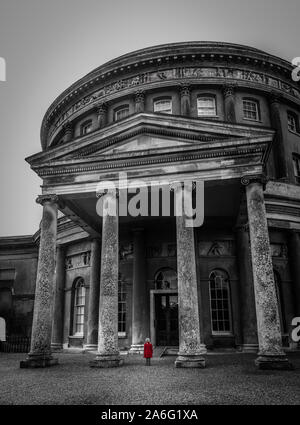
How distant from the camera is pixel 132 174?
14922 millimetres

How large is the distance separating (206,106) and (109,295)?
1456cm

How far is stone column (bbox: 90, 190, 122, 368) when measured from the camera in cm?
1312

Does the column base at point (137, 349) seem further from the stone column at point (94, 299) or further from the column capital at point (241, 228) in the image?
the column capital at point (241, 228)

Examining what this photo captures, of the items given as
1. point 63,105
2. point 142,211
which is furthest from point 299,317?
point 63,105

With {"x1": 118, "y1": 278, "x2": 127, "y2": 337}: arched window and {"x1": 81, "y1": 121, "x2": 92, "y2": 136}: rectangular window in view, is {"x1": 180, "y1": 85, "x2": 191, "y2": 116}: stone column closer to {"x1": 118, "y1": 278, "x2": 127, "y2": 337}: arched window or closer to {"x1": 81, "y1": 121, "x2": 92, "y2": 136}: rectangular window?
{"x1": 81, "y1": 121, "x2": 92, "y2": 136}: rectangular window

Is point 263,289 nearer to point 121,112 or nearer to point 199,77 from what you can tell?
point 199,77

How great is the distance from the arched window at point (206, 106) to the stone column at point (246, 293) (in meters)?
7.92

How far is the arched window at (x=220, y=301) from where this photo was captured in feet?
62.2

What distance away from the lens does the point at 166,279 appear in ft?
65.6

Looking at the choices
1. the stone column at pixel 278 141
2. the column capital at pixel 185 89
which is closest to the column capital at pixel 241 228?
the stone column at pixel 278 141

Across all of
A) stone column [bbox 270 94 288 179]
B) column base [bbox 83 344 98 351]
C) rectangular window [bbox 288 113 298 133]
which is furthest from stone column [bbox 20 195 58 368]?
rectangular window [bbox 288 113 298 133]

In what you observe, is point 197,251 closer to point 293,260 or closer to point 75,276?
point 293,260

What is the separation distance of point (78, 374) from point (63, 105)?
828 inches
